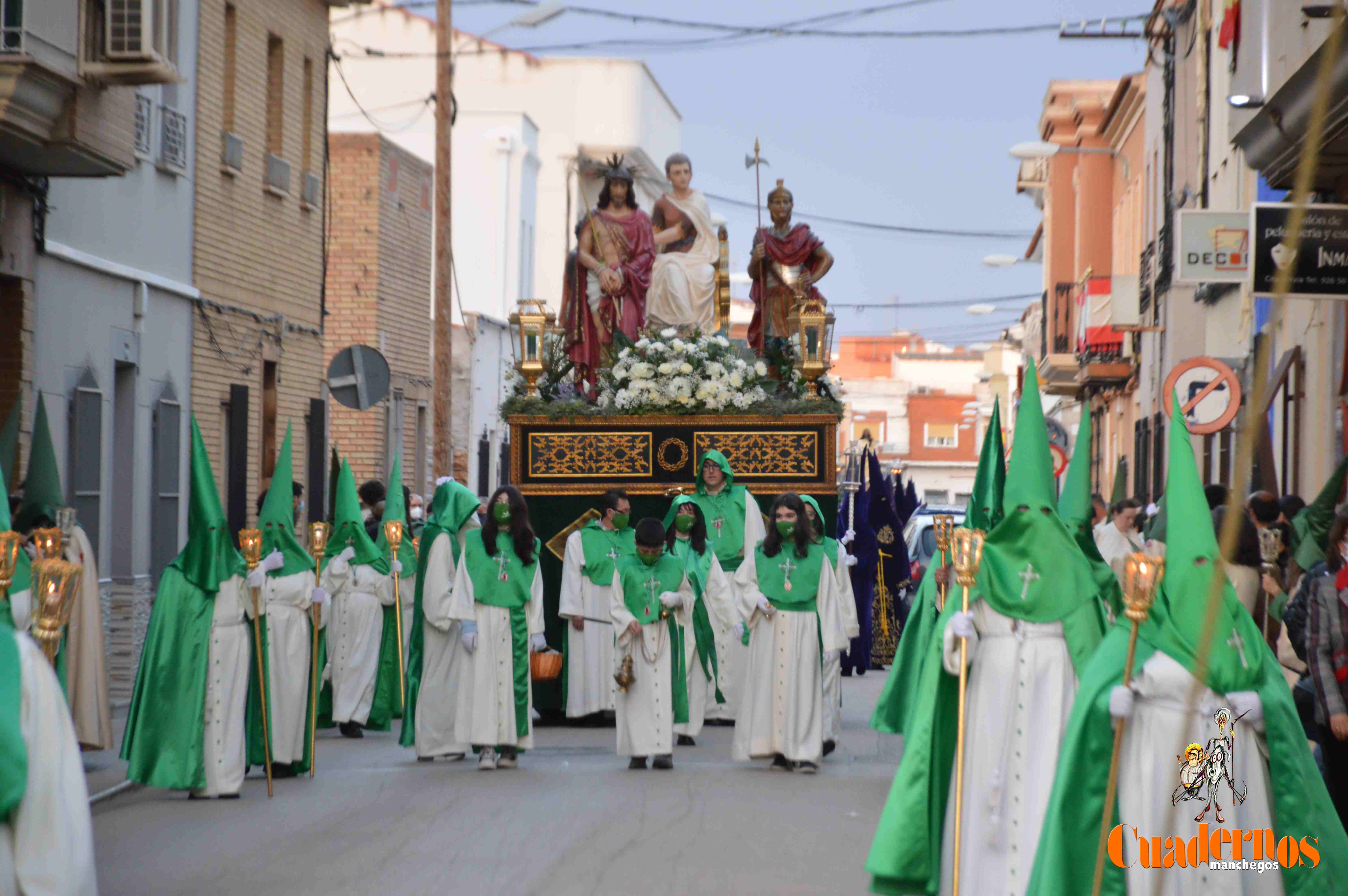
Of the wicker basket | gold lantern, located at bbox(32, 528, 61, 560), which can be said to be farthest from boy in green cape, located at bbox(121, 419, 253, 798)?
gold lantern, located at bbox(32, 528, 61, 560)

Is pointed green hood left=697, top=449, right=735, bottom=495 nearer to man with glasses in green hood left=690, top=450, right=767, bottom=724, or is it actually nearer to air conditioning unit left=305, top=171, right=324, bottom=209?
man with glasses in green hood left=690, top=450, right=767, bottom=724

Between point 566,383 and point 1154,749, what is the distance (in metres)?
11.6

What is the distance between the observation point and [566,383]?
17734 millimetres

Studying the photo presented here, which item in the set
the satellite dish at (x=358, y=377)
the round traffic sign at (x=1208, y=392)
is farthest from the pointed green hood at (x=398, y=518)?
the round traffic sign at (x=1208, y=392)

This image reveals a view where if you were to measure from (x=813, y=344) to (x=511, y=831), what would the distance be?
8.14 m

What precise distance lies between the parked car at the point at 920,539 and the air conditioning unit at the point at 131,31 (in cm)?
1032

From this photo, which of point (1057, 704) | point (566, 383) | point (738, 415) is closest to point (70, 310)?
point (566, 383)

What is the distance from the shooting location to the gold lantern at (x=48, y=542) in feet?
25.7

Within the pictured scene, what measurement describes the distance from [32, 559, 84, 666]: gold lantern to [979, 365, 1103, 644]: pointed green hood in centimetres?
355

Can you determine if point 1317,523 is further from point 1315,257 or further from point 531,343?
point 531,343

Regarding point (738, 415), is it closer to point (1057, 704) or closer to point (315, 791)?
point (315, 791)

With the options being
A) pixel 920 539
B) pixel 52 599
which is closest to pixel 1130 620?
pixel 52 599

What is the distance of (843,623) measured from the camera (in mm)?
12969

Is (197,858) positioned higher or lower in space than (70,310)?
lower
